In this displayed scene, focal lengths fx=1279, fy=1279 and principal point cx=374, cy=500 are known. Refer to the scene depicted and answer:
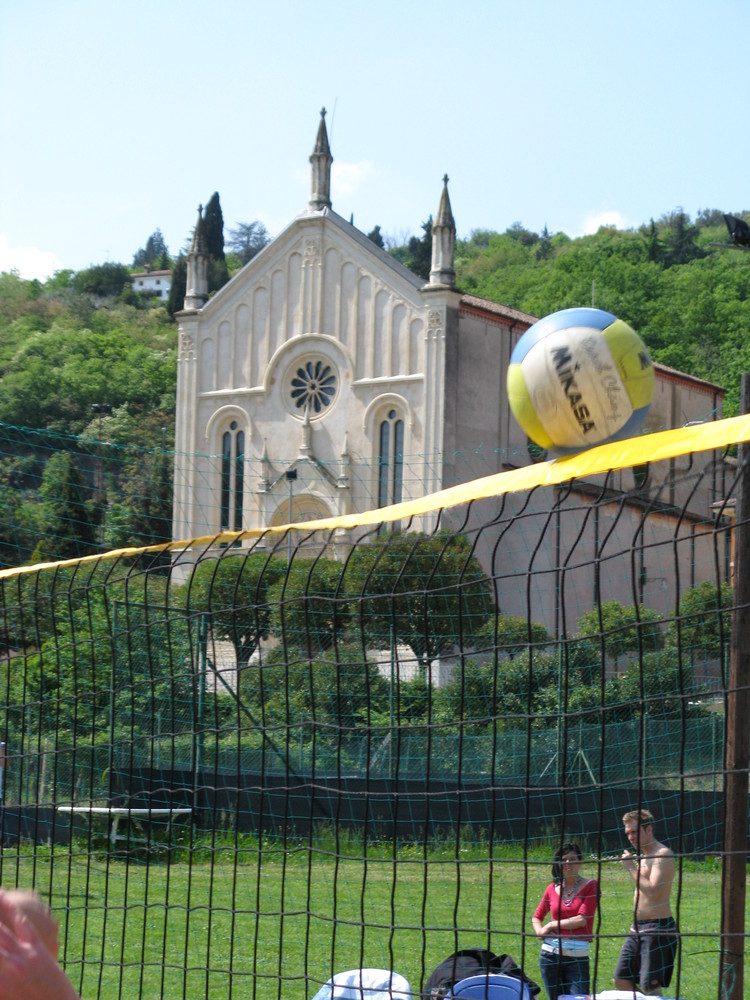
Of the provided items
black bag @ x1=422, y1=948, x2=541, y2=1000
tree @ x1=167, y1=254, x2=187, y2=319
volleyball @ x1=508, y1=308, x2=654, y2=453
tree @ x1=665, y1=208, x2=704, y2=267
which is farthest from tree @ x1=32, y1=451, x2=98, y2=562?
tree @ x1=665, y1=208, x2=704, y2=267

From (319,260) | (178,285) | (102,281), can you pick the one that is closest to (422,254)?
(178,285)

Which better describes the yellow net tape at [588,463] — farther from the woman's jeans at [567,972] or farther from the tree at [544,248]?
the tree at [544,248]

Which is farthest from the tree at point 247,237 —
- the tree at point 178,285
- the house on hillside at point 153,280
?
the tree at point 178,285

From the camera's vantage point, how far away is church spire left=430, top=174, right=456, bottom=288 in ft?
124

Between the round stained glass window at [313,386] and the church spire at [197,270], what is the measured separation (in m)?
4.54

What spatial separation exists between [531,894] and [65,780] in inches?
283

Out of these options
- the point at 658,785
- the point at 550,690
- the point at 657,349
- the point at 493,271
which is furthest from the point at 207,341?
the point at 493,271

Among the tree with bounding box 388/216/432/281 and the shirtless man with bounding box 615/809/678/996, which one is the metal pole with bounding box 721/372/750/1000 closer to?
the shirtless man with bounding box 615/809/678/996

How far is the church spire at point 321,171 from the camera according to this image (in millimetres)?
40656

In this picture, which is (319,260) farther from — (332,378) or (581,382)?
(581,382)

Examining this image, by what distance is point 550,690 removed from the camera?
18.6m

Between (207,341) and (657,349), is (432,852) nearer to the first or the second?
(207,341)

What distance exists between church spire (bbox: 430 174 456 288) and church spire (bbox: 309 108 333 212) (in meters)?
4.07

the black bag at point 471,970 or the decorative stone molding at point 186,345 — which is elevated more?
the decorative stone molding at point 186,345
